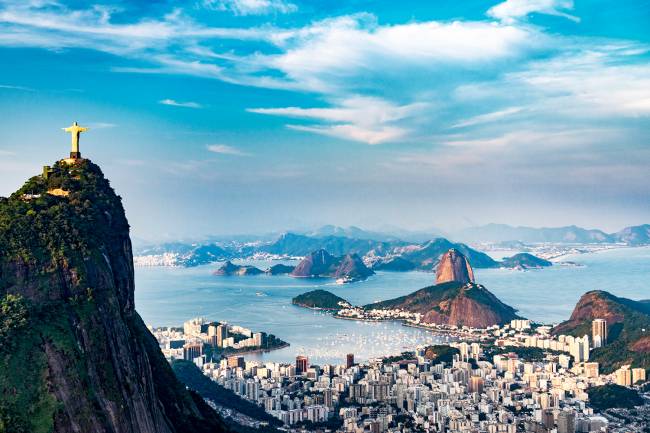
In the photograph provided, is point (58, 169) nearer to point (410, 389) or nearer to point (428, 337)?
point (410, 389)

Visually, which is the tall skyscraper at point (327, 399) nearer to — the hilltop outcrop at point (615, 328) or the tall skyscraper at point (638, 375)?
the tall skyscraper at point (638, 375)

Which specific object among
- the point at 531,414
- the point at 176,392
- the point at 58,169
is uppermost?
the point at 58,169

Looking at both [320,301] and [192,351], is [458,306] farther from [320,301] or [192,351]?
[192,351]

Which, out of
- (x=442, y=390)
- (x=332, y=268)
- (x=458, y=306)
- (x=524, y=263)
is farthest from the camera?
(x=524, y=263)

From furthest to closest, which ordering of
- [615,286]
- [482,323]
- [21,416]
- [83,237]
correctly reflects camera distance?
[615,286]
[482,323]
[83,237]
[21,416]

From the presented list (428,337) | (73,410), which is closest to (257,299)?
(428,337)

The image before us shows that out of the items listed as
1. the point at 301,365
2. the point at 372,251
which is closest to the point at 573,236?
the point at 372,251

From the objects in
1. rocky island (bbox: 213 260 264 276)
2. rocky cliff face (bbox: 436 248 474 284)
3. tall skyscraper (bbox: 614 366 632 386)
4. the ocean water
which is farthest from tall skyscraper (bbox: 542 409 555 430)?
rocky island (bbox: 213 260 264 276)
